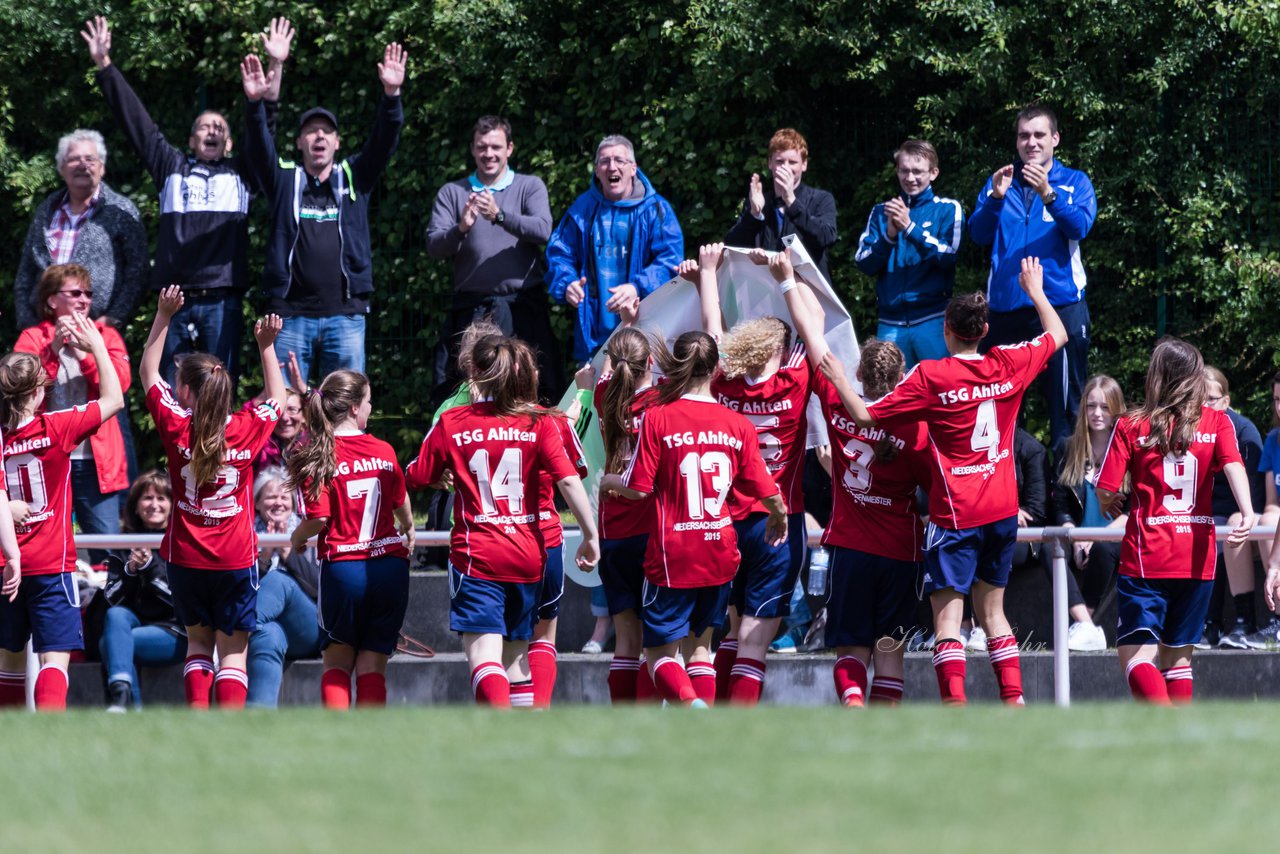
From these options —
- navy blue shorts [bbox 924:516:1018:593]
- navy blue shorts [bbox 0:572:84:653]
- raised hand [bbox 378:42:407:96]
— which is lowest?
navy blue shorts [bbox 0:572:84:653]

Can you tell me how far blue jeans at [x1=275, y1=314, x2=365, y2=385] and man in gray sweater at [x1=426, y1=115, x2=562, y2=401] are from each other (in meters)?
0.56

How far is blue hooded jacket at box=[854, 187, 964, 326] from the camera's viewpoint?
10.4 m

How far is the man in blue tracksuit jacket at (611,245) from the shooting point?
10.5 meters

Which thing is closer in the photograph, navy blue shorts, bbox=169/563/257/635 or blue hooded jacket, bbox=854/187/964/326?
navy blue shorts, bbox=169/563/257/635

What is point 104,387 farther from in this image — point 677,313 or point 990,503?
point 990,503

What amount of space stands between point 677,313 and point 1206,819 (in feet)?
19.8

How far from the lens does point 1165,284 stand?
1213 cm

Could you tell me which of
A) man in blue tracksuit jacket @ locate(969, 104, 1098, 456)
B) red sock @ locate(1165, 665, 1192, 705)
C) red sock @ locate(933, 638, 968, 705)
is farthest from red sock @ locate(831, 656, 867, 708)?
man in blue tracksuit jacket @ locate(969, 104, 1098, 456)

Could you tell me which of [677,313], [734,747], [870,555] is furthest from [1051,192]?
[734,747]

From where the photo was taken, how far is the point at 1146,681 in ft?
25.7

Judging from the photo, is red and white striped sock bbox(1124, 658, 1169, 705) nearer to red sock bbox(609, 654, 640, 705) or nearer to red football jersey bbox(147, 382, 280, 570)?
red sock bbox(609, 654, 640, 705)

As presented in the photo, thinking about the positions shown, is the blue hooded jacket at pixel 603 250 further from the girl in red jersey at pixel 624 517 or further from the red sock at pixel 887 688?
the red sock at pixel 887 688

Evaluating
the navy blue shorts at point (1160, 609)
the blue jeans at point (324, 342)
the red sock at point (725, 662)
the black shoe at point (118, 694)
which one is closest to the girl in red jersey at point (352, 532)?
the red sock at point (725, 662)

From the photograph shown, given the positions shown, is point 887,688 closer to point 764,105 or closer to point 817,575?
point 817,575
